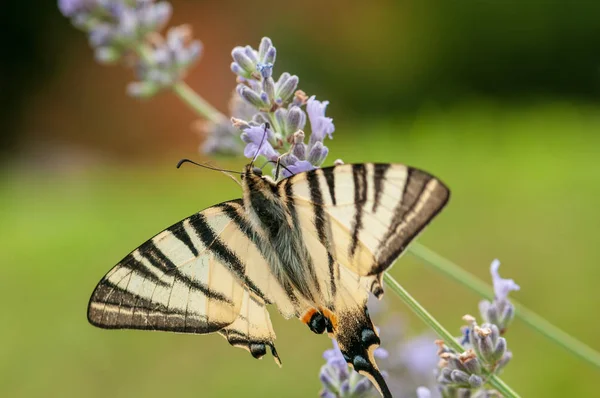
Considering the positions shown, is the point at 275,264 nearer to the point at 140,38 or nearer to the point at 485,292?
the point at 485,292

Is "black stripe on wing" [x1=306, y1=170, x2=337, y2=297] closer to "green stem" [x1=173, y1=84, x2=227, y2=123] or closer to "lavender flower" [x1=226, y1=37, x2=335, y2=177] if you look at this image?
"lavender flower" [x1=226, y1=37, x2=335, y2=177]

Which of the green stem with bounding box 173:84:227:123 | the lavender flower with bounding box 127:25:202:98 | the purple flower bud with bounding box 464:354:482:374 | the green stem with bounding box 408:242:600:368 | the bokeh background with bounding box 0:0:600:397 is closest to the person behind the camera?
the purple flower bud with bounding box 464:354:482:374

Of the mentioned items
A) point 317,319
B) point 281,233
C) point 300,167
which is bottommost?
point 317,319

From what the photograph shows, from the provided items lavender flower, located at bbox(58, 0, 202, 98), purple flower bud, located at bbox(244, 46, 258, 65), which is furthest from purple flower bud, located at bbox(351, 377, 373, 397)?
lavender flower, located at bbox(58, 0, 202, 98)

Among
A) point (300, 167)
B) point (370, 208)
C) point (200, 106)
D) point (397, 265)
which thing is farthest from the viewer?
point (397, 265)

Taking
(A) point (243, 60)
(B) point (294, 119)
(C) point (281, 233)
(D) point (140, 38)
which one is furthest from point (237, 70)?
(D) point (140, 38)

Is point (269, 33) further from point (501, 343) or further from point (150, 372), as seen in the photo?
point (501, 343)
